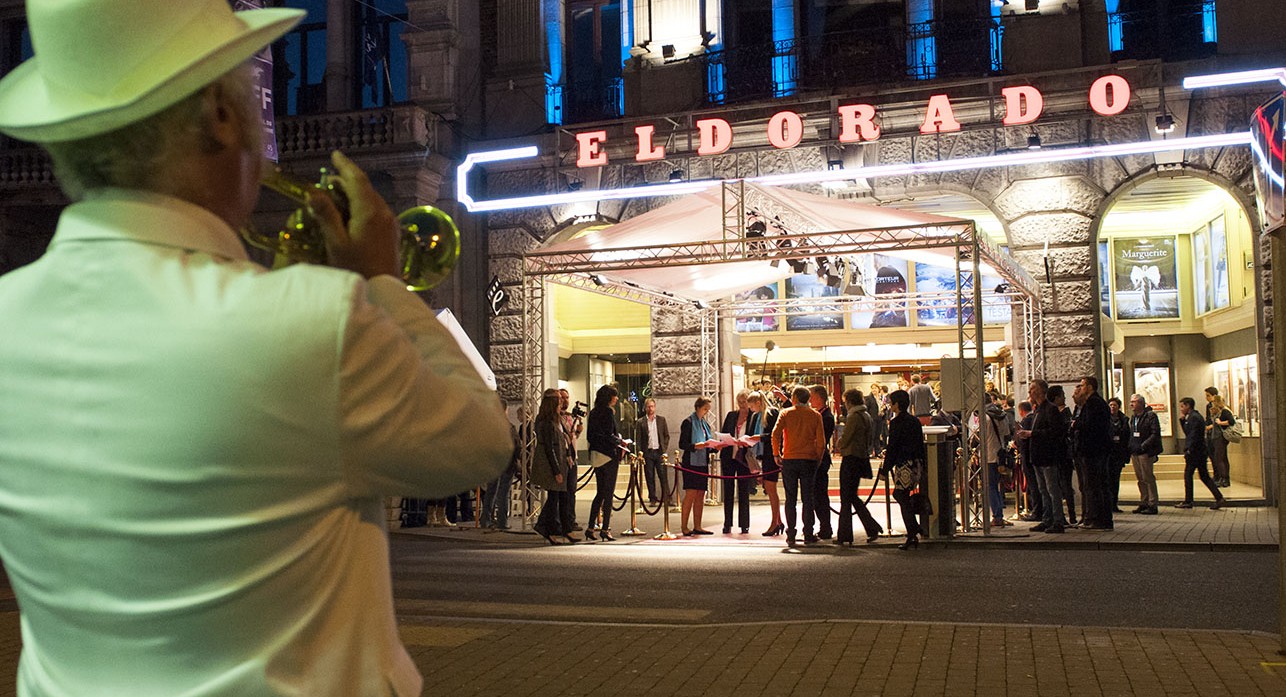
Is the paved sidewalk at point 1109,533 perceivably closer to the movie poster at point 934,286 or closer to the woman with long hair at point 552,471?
the woman with long hair at point 552,471

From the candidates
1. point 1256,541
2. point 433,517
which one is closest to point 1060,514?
point 1256,541

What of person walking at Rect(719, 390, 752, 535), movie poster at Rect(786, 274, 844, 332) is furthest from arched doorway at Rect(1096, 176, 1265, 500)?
person walking at Rect(719, 390, 752, 535)

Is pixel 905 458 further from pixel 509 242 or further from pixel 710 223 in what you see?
pixel 509 242

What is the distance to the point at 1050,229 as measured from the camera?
20047 mm

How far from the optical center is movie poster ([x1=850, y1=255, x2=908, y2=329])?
81.4 ft

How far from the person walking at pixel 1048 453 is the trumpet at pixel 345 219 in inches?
563

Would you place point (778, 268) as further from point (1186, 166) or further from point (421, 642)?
point (421, 642)

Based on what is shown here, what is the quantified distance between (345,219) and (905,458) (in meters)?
13.1

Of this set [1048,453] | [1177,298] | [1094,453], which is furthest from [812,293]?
[1094,453]

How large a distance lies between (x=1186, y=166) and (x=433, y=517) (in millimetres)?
12434

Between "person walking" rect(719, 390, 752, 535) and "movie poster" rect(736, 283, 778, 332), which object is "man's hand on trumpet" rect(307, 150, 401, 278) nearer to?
"person walking" rect(719, 390, 752, 535)

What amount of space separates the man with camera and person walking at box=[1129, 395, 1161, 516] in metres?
18.1

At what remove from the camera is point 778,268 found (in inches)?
786

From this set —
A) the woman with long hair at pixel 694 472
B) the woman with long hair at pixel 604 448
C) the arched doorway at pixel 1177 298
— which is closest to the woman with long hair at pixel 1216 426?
the arched doorway at pixel 1177 298
